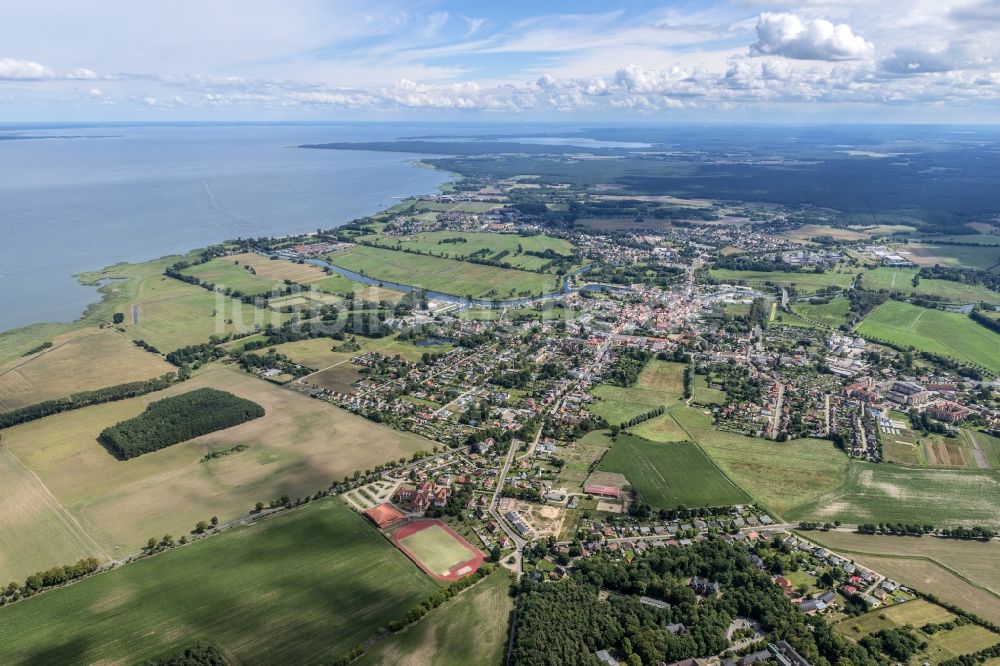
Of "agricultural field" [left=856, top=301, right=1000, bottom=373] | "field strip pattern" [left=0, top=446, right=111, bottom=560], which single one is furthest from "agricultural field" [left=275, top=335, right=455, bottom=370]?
"agricultural field" [left=856, top=301, right=1000, bottom=373]

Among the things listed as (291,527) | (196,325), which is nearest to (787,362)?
(291,527)

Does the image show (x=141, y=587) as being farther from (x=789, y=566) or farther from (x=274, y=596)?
(x=789, y=566)

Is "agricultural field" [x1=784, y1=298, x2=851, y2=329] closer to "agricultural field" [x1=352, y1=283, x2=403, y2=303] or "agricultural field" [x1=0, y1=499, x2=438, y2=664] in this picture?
"agricultural field" [x1=352, y1=283, x2=403, y2=303]

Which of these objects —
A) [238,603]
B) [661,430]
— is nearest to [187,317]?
[238,603]

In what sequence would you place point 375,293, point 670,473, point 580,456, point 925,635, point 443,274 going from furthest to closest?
point 443,274, point 375,293, point 580,456, point 670,473, point 925,635

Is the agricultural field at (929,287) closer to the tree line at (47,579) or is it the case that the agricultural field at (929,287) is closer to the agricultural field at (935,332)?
the agricultural field at (935,332)

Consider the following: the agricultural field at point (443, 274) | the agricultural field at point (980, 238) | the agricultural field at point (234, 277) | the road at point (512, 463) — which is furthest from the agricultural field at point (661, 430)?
the agricultural field at point (980, 238)

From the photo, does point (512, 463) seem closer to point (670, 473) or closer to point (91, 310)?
point (670, 473)
